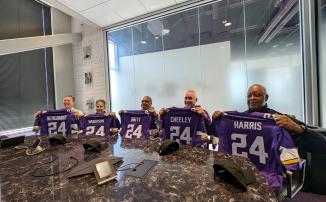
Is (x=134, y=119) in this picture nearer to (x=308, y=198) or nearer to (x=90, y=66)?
(x=308, y=198)

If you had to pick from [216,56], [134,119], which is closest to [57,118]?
[134,119]

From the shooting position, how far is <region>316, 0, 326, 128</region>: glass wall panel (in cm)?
263

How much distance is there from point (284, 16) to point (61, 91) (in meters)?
4.84

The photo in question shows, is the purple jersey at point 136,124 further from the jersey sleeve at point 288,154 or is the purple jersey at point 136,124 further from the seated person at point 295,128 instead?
the jersey sleeve at point 288,154

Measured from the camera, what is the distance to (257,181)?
0.82 m

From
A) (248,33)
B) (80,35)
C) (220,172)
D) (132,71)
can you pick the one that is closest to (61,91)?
(80,35)

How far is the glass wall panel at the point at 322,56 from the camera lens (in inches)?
104

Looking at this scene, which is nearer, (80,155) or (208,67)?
(80,155)

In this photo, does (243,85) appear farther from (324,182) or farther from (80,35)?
(80,35)

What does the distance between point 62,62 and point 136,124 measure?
3.37 m

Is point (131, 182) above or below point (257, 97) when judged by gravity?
below

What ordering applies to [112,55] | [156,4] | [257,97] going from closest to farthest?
[257,97]
[156,4]
[112,55]

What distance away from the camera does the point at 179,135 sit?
2.10m

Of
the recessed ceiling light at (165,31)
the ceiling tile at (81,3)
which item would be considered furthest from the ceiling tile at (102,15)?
the recessed ceiling light at (165,31)
